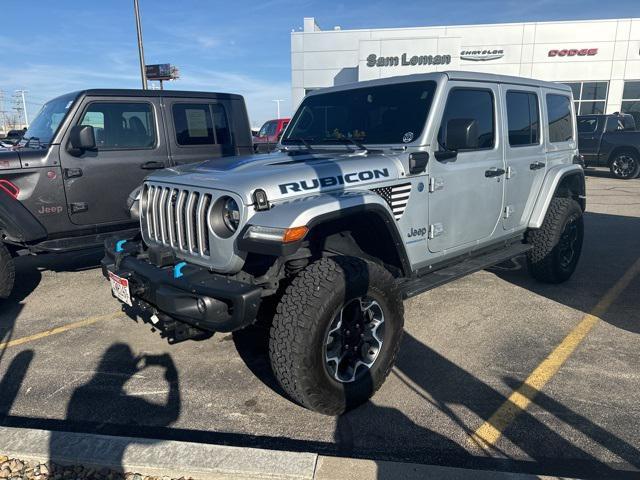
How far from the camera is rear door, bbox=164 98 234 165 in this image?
5.81 m

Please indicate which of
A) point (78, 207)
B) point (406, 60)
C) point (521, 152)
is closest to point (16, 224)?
point (78, 207)

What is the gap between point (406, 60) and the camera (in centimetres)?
2555

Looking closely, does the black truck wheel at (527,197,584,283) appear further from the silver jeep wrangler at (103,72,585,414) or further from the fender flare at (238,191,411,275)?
the fender flare at (238,191,411,275)

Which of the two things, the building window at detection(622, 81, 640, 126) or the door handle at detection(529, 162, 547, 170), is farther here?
the building window at detection(622, 81, 640, 126)

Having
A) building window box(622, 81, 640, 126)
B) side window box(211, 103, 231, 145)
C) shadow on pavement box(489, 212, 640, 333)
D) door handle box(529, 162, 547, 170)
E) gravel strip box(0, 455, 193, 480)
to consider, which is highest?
building window box(622, 81, 640, 126)

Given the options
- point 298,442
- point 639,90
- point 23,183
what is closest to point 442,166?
point 298,442

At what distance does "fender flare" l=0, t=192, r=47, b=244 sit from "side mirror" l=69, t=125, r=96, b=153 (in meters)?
0.83

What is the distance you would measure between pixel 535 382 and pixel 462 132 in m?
1.78

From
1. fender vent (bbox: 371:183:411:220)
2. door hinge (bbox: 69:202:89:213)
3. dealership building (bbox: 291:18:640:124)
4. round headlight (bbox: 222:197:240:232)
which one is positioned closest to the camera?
round headlight (bbox: 222:197:240:232)

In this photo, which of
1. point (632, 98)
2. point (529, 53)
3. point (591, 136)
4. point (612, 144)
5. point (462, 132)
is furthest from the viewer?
point (529, 53)

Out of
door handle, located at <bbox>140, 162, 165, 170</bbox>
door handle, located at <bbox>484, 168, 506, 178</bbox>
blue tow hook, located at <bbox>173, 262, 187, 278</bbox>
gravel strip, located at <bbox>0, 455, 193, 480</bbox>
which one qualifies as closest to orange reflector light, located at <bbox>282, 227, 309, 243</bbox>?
blue tow hook, located at <bbox>173, 262, 187, 278</bbox>

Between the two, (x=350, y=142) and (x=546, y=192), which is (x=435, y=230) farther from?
(x=546, y=192)

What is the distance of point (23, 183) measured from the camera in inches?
192

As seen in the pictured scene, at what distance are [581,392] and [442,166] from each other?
5.92ft
